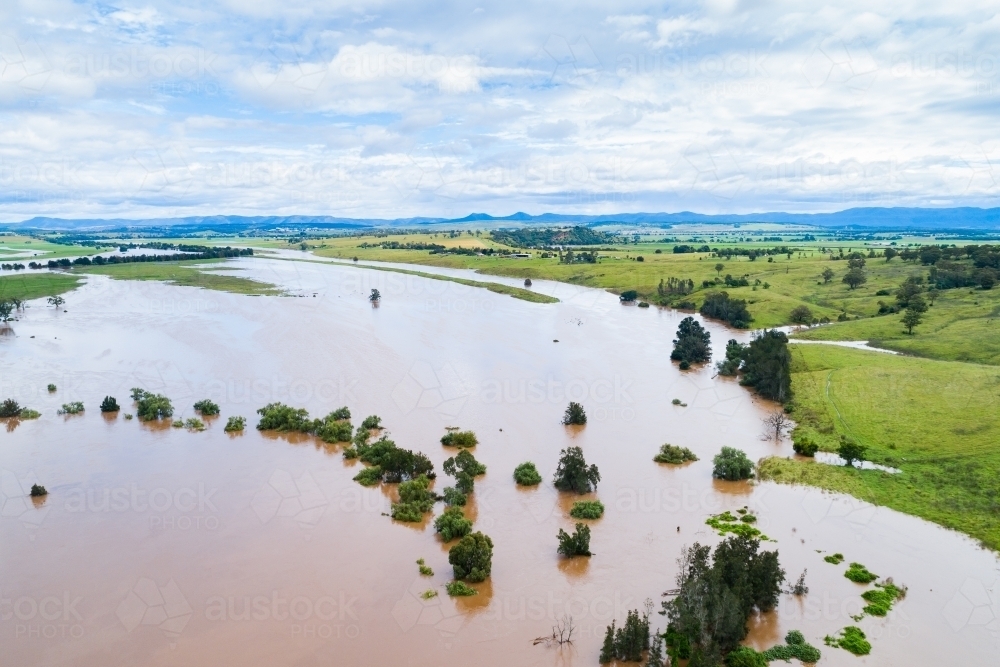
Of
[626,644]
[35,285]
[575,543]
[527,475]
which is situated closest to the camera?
[626,644]

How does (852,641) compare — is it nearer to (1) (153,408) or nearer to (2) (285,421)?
(2) (285,421)

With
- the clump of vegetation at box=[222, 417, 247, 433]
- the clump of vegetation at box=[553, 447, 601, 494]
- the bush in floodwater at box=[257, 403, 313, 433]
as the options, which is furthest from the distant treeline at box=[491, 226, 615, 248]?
the clump of vegetation at box=[553, 447, 601, 494]

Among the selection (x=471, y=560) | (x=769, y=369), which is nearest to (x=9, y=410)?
(x=471, y=560)

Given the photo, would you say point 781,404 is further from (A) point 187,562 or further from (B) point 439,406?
(A) point 187,562

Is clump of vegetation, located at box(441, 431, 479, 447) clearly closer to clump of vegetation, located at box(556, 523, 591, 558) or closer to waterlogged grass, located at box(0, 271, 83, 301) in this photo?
clump of vegetation, located at box(556, 523, 591, 558)

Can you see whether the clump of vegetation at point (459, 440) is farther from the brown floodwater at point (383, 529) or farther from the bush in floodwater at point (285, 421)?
the bush in floodwater at point (285, 421)
